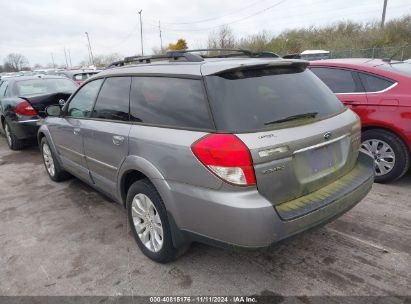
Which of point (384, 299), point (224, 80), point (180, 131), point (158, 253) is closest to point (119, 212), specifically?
point (158, 253)

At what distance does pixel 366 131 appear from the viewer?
14.7ft

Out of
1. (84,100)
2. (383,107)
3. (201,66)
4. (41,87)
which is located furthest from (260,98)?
(41,87)

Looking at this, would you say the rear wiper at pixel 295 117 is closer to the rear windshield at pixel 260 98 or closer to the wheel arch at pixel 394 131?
the rear windshield at pixel 260 98

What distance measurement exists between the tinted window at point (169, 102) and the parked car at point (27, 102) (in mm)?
4416

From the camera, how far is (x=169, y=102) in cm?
266

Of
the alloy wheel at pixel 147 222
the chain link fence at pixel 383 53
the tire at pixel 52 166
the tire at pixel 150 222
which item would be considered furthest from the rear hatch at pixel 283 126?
the chain link fence at pixel 383 53

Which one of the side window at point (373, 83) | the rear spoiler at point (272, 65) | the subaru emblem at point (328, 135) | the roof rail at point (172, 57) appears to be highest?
the roof rail at point (172, 57)

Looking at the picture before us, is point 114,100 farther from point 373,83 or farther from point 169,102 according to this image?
point 373,83

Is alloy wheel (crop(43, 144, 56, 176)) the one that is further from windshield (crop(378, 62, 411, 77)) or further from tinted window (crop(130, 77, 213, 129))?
windshield (crop(378, 62, 411, 77))

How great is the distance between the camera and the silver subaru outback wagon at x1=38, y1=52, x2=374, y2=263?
2189 mm

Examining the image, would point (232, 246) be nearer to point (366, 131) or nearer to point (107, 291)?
point (107, 291)

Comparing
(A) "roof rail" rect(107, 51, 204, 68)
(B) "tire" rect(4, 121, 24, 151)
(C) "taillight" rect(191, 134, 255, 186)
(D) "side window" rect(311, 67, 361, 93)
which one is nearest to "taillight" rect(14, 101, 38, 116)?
(B) "tire" rect(4, 121, 24, 151)

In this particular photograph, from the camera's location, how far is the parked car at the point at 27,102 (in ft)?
21.7

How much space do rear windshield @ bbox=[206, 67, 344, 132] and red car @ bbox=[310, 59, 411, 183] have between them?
1791 mm
